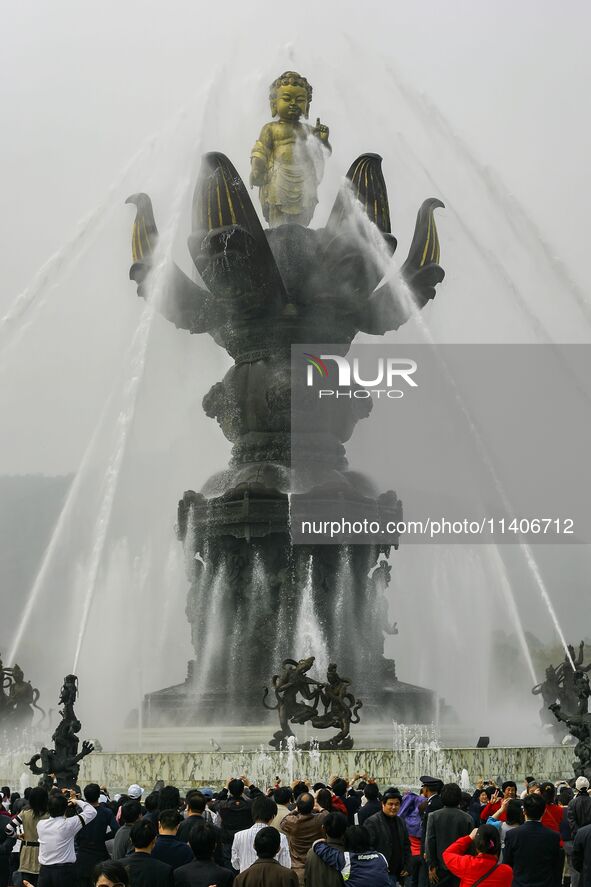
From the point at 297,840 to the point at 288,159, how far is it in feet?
86.7

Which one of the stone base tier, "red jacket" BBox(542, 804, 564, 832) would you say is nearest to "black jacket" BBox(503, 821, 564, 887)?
"red jacket" BBox(542, 804, 564, 832)

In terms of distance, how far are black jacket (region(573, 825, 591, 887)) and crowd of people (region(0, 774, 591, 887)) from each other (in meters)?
0.01

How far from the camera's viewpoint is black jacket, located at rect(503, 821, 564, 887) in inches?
391

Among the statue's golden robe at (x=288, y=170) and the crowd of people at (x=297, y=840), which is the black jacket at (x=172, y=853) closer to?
the crowd of people at (x=297, y=840)

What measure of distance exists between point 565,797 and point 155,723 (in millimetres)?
16035

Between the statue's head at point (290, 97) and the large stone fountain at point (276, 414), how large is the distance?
0.04 meters

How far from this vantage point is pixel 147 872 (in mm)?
8352

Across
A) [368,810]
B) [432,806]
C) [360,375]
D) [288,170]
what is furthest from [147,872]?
[288,170]

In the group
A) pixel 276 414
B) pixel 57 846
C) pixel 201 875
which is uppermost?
pixel 276 414

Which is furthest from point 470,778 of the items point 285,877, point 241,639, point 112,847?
point 285,877

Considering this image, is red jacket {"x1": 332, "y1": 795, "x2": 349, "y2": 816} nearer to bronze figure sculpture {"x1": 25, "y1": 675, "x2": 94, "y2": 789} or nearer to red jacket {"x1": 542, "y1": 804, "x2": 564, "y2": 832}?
red jacket {"x1": 542, "y1": 804, "x2": 564, "y2": 832}

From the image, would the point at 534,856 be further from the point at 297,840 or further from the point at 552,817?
the point at 552,817

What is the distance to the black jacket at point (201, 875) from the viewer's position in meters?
8.44

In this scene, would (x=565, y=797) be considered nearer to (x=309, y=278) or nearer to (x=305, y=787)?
(x=305, y=787)
